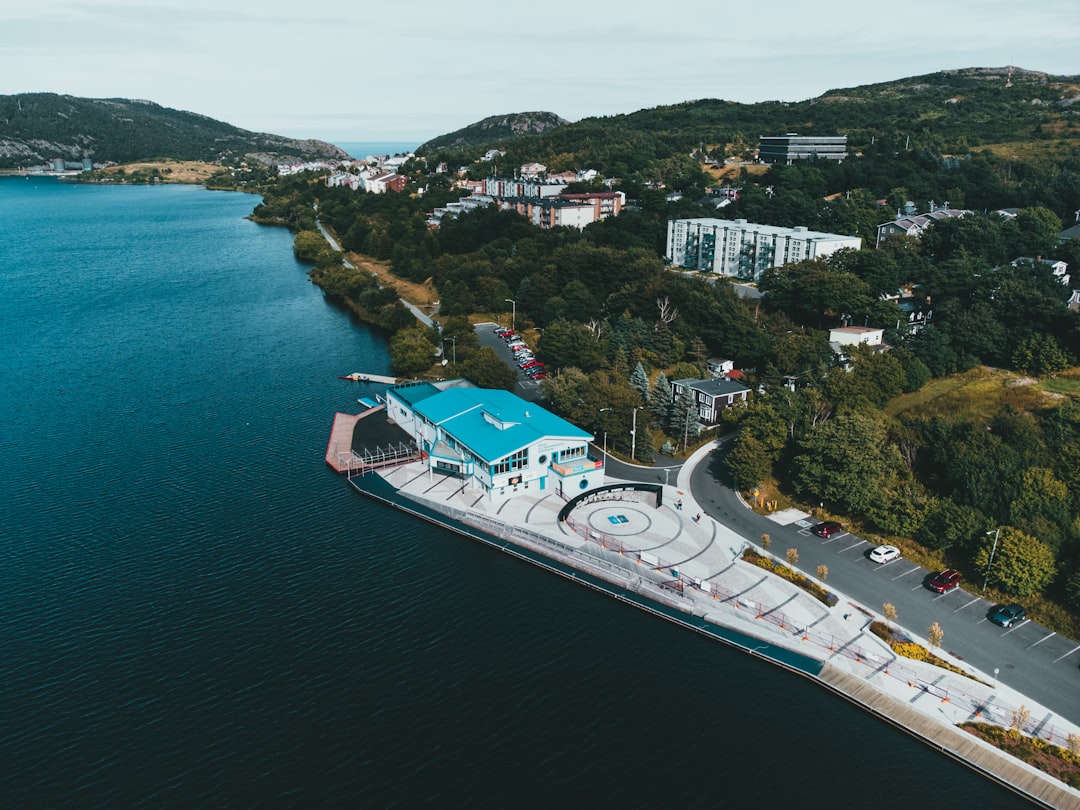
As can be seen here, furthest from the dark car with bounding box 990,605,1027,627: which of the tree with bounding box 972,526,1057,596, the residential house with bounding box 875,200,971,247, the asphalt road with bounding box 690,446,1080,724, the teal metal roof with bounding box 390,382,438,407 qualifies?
the residential house with bounding box 875,200,971,247

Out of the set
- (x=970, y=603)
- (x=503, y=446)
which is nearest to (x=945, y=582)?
(x=970, y=603)

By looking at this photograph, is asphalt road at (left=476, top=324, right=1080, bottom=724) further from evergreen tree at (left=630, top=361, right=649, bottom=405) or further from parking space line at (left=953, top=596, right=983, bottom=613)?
evergreen tree at (left=630, top=361, right=649, bottom=405)

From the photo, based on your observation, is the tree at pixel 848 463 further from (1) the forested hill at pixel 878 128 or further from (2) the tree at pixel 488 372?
(1) the forested hill at pixel 878 128

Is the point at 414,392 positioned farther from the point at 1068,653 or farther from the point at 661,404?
the point at 1068,653

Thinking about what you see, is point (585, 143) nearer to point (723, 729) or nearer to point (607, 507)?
point (607, 507)

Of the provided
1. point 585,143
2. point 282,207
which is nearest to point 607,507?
point 585,143

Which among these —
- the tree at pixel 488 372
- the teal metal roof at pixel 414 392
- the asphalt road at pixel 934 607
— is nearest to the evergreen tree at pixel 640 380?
the tree at pixel 488 372
